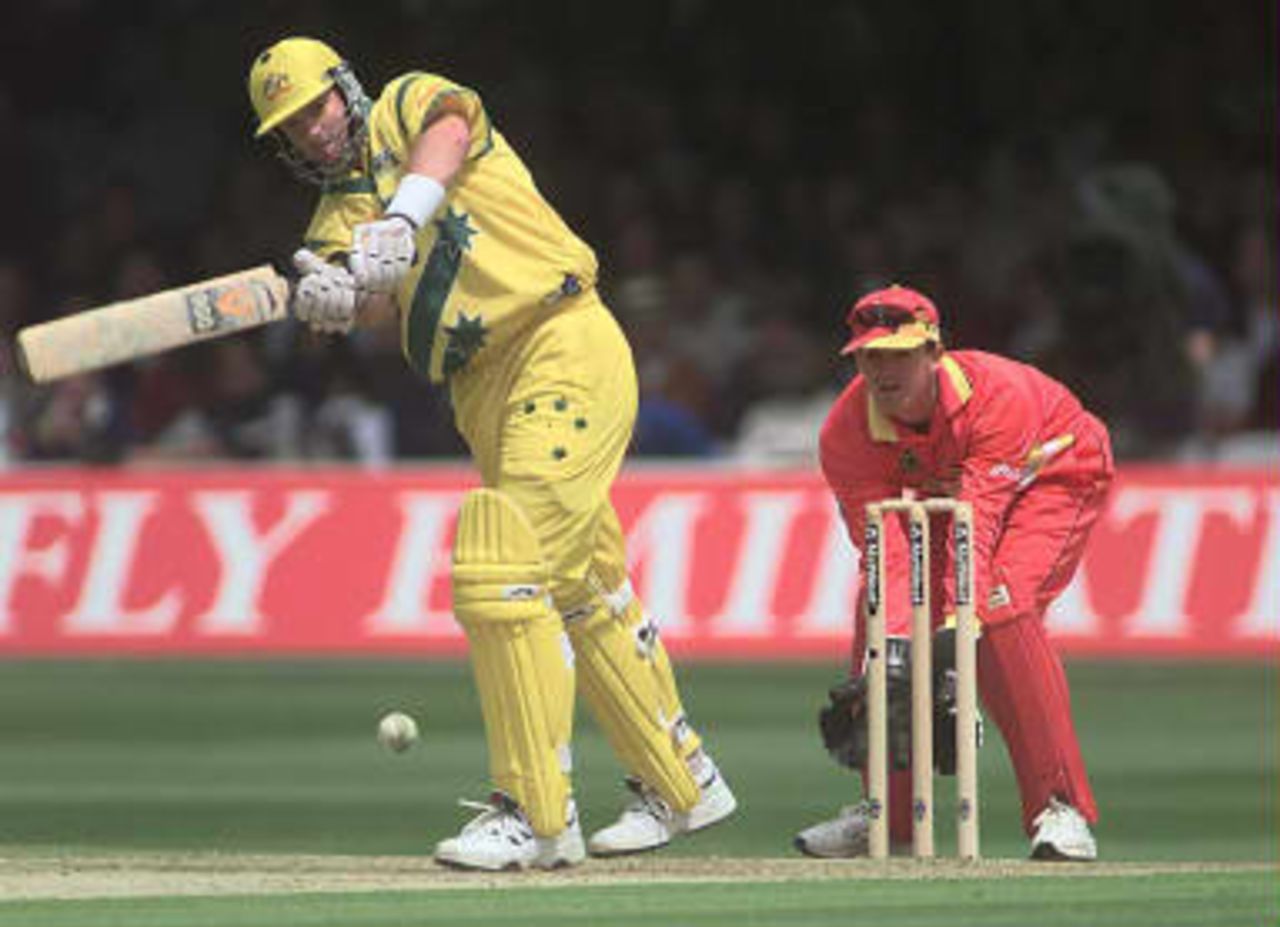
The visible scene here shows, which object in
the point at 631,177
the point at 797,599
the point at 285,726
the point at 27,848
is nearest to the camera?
the point at 27,848

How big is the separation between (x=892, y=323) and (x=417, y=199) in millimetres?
1303

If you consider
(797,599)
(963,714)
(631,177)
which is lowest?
(963,714)

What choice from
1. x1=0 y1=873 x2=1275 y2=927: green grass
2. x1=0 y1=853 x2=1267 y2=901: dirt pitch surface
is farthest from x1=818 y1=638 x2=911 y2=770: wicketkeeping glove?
x1=0 y1=873 x2=1275 y2=927: green grass

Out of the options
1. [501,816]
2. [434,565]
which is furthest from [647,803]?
[434,565]

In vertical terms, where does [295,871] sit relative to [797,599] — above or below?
below

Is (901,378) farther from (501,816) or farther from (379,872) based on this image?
(379,872)

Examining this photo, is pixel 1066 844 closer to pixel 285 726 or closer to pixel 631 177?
pixel 285 726

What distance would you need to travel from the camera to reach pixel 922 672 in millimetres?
9109

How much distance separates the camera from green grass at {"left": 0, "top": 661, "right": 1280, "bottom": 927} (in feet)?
26.4

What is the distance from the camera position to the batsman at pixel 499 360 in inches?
342

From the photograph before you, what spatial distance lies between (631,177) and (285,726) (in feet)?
22.5

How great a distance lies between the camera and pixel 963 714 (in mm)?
9117

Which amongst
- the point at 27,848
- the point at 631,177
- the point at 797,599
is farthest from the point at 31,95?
the point at 27,848

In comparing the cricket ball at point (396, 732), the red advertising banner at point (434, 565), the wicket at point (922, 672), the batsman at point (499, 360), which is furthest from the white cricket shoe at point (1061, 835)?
the red advertising banner at point (434, 565)
